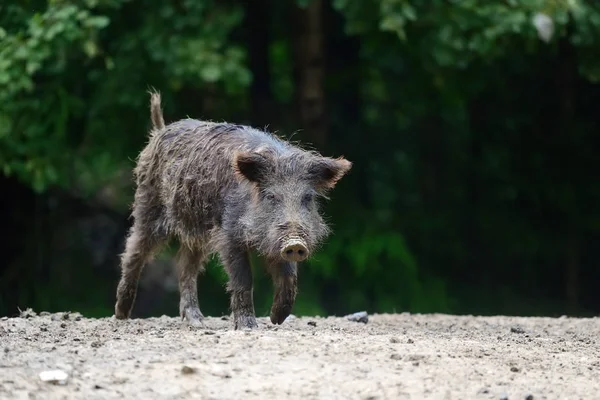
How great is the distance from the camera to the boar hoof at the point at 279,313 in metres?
8.56

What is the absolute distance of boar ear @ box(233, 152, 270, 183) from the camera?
848 centimetres

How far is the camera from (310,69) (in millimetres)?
15125

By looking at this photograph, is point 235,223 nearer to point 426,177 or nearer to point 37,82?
point 37,82

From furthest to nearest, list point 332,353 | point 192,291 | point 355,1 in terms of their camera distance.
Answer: point 355,1, point 192,291, point 332,353

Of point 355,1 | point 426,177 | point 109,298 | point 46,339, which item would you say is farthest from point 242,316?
point 426,177

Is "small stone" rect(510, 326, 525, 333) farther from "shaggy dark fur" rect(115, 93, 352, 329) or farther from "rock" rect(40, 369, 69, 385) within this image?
"rock" rect(40, 369, 69, 385)

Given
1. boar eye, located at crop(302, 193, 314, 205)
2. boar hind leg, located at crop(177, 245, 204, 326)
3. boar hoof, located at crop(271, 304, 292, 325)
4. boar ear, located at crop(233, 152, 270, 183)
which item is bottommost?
boar hoof, located at crop(271, 304, 292, 325)

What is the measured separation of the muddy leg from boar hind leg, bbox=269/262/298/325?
170mm

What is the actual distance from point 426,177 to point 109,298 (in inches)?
172

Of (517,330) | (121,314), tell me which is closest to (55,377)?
(121,314)

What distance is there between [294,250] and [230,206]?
2.85ft

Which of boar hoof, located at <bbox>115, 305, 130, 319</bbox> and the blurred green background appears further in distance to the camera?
the blurred green background

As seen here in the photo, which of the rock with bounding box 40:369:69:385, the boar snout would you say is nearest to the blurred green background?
the boar snout

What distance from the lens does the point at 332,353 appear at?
671 cm
